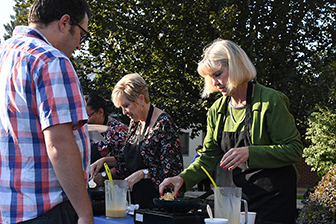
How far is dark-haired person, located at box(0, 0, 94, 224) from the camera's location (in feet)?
4.66

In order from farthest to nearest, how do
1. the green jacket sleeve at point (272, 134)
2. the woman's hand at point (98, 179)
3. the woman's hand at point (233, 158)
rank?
the woman's hand at point (98, 179) < the green jacket sleeve at point (272, 134) < the woman's hand at point (233, 158)

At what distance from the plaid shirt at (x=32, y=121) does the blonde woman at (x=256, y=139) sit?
3.58 feet

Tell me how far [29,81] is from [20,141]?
0.23 m

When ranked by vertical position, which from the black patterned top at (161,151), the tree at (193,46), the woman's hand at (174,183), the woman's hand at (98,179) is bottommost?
the woman's hand at (98,179)

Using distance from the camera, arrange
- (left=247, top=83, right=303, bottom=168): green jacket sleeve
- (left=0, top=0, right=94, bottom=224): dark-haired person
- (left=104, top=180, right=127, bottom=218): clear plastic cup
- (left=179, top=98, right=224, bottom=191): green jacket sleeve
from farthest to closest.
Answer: (left=179, top=98, right=224, bottom=191): green jacket sleeve
(left=104, top=180, right=127, bottom=218): clear plastic cup
(left=247, top=83, right=303, bottom=168): green jacket sleeve
(left=0, top=0, right=94, bottom=224): dark-haired person

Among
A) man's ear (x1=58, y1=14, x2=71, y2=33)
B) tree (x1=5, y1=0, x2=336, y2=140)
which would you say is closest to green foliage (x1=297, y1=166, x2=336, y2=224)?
man's ear (x1=58, y1=14, x2=71, y2=33)

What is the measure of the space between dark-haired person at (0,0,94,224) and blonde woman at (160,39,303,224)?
3.45 feet

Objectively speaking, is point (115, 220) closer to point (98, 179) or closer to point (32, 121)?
point (32, 121)

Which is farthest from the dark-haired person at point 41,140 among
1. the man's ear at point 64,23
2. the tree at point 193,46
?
the tree at point 193,46

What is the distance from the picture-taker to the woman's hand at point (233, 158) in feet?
7.27

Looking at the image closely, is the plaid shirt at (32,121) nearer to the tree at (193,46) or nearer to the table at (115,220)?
the table at (115,220)

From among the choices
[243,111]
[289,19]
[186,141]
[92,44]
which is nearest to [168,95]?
[92,44]

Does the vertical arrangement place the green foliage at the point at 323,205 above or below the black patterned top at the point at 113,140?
below

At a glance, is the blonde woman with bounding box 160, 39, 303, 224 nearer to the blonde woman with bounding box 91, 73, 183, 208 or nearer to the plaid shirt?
the blonde woman with bounding box 91, 73, 183, 208
